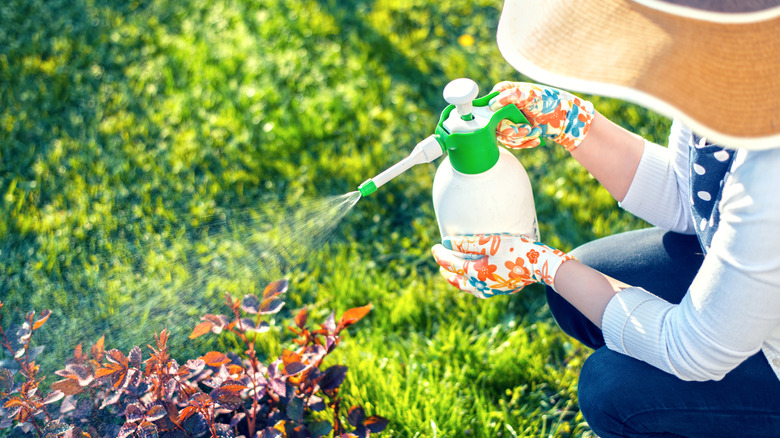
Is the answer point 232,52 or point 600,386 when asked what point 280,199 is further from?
point 600,386

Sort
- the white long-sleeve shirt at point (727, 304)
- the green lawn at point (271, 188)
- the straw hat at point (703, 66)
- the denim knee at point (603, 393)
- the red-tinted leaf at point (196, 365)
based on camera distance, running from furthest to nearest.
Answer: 1. the green lawn at point (271, 188)
2. the red-tinted leaf at point (196, 365)
3. the denim knee at point (603, 393)
4. the white long-sleeve shirt at point (727, 304)
5. the straw hat at point (703, 66)

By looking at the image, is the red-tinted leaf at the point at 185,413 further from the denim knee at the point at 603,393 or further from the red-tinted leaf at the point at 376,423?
the denim knee at the point at 603,393

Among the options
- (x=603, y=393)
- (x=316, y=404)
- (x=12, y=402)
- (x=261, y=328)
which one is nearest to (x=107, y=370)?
(x=12, y=402)

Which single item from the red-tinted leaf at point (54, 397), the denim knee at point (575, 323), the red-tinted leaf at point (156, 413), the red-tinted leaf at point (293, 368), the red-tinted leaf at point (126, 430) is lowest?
the denim knee at point (575, 323)

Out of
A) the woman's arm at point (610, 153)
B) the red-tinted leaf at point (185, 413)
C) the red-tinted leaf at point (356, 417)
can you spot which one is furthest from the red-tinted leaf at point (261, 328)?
the woman's arm at point (610, 153)

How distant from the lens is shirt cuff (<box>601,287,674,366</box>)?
→ 1.54 m

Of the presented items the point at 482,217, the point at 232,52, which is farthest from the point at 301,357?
the point at 232,52

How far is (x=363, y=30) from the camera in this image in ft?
12.6

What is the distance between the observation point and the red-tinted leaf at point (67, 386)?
1.65 meters

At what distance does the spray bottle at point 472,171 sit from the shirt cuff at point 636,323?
33 centimetres

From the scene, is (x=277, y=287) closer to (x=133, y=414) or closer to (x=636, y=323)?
(x=133, y=414)

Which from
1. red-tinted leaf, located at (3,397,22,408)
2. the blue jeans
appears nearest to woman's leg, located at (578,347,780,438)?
the blue jeans

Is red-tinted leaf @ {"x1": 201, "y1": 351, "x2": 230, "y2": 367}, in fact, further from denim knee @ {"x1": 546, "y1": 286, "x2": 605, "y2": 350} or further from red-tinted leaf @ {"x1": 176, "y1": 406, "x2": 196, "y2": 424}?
denim knee @ {"x1": 546, "y1": 286, "x2": 605, "y2": 350}

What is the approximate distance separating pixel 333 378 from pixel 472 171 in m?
0.75
